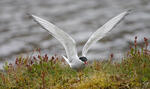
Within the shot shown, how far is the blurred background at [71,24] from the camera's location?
11141 mm

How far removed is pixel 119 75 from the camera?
555cm

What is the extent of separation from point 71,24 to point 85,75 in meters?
8.29

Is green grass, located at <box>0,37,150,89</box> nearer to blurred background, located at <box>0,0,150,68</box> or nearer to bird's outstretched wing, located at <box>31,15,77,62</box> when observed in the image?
bird's outstretched wing, located at <box>31,15,77,62</box>

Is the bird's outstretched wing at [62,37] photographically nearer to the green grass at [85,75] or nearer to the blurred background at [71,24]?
the green grass at [85,75]

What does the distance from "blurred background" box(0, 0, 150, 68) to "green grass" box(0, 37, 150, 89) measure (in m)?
3.22

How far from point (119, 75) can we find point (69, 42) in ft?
4.19

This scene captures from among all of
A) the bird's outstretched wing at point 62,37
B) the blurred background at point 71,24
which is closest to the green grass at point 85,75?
the bird's outstretched wing at point 62,37

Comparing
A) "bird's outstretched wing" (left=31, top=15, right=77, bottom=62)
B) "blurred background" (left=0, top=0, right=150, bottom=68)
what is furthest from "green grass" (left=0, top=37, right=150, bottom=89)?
"blurred background" (left=0, top=0, right=150, bottom=68)

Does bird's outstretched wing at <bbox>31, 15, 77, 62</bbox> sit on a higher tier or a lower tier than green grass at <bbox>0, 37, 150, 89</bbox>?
higher

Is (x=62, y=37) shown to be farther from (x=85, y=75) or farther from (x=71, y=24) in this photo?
(x=71, y=24)

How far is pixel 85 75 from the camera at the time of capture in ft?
19.6

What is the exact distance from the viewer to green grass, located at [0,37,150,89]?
17.2 ft

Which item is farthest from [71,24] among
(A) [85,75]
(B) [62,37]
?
(A) [85,75]

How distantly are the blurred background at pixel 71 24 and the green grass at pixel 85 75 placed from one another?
3218 mm
